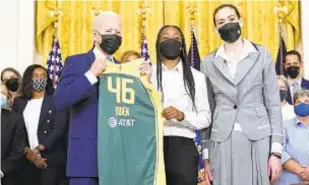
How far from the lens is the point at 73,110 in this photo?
2.95 m

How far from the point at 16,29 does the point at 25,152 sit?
10.7ft

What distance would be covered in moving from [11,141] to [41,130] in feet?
0.98

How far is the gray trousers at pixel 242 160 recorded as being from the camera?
3.23 meters

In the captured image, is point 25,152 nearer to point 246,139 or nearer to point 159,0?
point 246,139

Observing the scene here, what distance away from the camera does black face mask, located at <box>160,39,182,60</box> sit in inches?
132

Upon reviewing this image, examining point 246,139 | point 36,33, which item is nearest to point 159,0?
point 36,33

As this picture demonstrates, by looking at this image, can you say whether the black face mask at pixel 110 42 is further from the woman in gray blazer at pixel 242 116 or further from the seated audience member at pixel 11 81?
the seated audience member at pixel 11 81

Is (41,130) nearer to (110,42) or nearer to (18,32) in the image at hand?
(110,42)

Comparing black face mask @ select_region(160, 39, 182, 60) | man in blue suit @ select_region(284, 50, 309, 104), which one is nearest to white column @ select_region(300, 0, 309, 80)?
man in blue suit @ select_region(284, 50, 309, 104)

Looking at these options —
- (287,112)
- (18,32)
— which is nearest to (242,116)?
(287,112)

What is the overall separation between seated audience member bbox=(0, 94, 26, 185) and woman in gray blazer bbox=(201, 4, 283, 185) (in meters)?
1.67

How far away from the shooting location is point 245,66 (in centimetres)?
334

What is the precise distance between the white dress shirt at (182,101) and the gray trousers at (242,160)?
0.62 feet

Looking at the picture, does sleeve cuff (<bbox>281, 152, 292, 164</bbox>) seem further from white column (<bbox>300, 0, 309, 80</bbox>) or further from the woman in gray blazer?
white column (<bbox>300, 0, 309, 80</bbox>)
